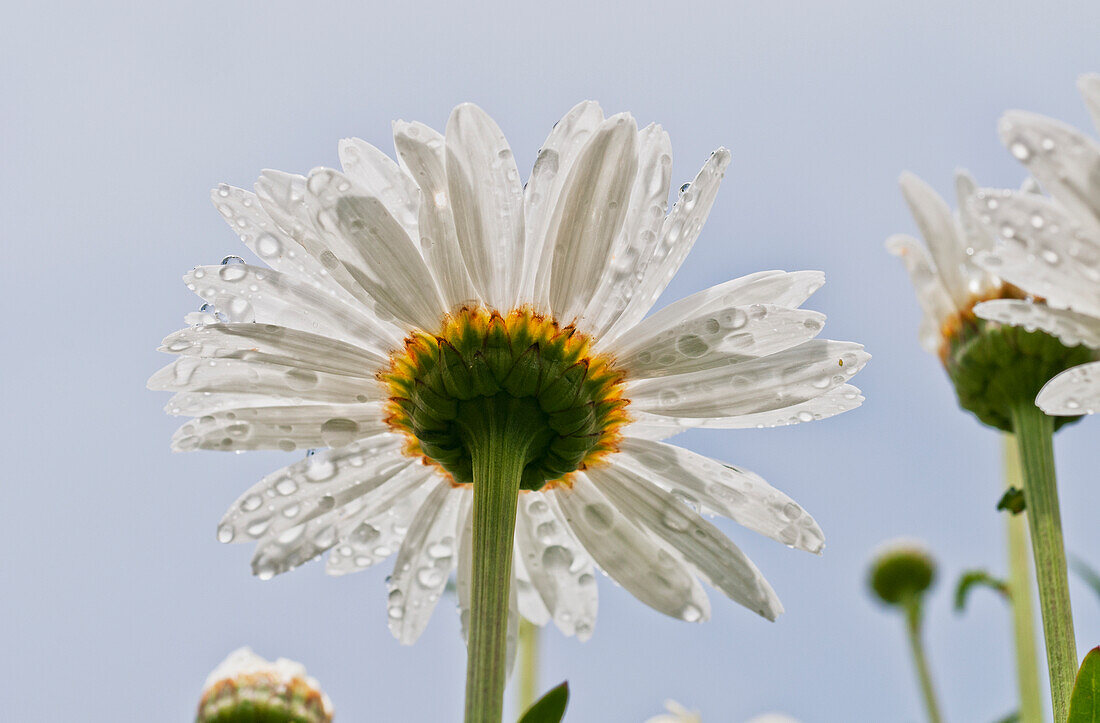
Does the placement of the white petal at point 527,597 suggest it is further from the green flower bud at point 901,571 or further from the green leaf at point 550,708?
the green flower bud at point 901,571

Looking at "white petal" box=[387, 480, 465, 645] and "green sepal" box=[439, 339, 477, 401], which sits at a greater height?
"green sepal" box=[439, 339, 477, 401]

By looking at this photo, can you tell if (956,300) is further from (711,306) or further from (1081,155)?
(711,306)

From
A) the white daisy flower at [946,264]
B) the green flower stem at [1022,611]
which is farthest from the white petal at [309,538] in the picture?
the green flower stem at [1022,611]

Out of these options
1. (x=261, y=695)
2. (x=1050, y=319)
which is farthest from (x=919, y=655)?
(x=261, y=695)

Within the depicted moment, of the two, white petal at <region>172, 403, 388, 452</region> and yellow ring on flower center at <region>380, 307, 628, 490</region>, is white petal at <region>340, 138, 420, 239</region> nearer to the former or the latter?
yellow ring on flower center at <region>380, 307, 628, 490</region>

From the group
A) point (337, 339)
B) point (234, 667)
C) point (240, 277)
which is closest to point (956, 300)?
point (337, 339)

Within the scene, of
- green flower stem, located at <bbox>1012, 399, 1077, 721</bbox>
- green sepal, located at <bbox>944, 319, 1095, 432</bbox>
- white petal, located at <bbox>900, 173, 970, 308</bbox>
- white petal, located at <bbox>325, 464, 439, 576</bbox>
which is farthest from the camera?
white petal, located at <bbox>900, 173, 970, 308</bbox>

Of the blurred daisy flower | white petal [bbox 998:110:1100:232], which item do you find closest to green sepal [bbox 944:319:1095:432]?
the blurred daisy flower

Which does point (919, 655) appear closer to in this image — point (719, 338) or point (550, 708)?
point (719, 338)
